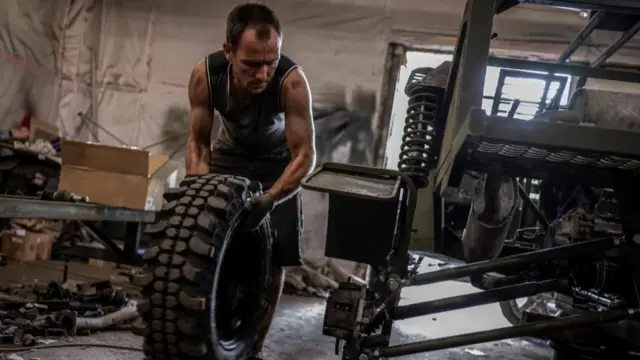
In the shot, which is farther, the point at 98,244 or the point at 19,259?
the point at 98,244

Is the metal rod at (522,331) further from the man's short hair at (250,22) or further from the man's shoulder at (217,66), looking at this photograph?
the man's shoulder at (217,66)

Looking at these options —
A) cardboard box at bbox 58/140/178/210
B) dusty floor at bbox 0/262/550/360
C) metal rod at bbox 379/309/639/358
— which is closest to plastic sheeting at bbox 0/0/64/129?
cardboard box at bbox 58/140/178/210

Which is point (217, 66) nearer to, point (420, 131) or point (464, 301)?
point (420, 131)

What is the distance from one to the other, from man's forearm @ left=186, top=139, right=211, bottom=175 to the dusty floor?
802mm

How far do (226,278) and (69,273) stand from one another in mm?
2737

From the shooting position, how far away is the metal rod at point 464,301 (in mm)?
1720

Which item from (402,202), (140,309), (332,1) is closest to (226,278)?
(140,309)

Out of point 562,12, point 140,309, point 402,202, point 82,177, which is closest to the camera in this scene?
point 140,309

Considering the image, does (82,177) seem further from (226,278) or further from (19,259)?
(226,278)

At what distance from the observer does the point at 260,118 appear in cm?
225

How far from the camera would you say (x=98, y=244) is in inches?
188

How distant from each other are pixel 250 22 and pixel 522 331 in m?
1.32

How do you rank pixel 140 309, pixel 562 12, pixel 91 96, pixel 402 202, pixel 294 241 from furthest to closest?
pixel 91 96 < pixel 562 12 < pixel 294 241 < pixel 402 202 < pixel 140 309

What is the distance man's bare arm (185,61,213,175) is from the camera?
2248 millimetres
